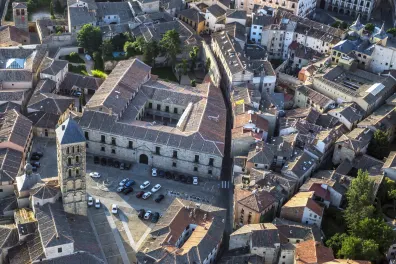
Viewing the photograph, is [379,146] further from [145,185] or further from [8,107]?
[8,107]

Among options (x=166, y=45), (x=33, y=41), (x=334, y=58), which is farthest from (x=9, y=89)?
(x=334, y=58)

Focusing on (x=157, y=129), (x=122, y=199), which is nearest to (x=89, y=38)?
(x=157, y=129)

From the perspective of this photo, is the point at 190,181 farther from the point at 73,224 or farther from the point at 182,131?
the point at 73,224

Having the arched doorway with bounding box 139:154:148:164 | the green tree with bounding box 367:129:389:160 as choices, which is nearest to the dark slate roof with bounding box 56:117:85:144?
the arched doorway with bounding box 139:154:148:164

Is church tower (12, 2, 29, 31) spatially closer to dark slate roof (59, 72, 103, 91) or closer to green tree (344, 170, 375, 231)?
dark slate roof (59, 72, 103, 91)

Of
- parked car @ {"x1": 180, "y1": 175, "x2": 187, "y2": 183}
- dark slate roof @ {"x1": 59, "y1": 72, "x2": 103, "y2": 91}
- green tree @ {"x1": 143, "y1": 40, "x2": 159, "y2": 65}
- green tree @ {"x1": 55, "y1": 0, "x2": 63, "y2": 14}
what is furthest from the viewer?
green tree @ {"x1": 55, "y1": 0, "x2": 63, "y2": 14}

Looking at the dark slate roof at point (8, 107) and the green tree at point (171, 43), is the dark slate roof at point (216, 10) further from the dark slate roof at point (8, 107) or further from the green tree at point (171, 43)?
the dark slate roof at point (8, 107)
